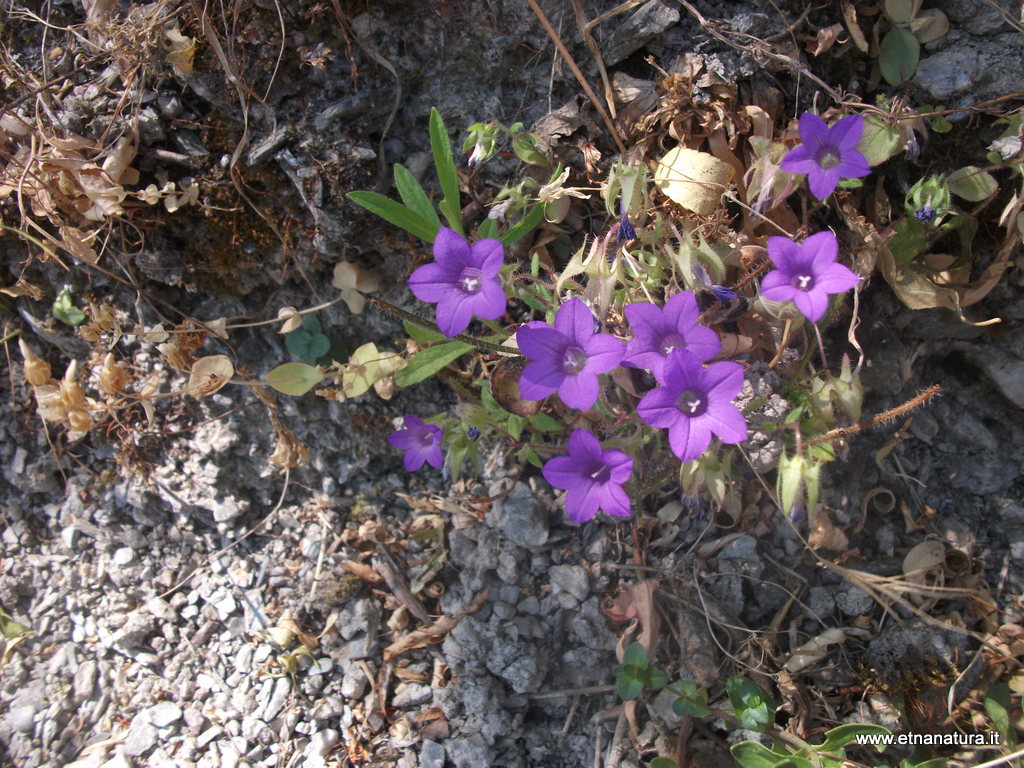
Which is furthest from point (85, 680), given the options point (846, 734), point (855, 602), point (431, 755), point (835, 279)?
point (835, 279)

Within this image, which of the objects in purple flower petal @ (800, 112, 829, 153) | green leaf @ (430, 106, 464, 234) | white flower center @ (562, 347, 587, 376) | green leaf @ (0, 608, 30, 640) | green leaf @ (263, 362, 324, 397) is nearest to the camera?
white flower center @ (562, 347, 587, 376)

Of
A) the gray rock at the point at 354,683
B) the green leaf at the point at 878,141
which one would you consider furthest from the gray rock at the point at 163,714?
the green leaf at the point at 878,141

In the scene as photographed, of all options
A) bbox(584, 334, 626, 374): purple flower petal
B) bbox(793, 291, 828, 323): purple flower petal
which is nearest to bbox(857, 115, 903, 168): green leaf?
bbox(793, 291, 828, 323): purple flower petal

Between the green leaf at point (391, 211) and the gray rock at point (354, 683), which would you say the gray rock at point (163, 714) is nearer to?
the gray rock at point (354, 683)

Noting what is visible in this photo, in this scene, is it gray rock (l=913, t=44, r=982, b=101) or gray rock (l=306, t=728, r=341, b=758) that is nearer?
gray rock (l=913, t=44, r=982, b=101)

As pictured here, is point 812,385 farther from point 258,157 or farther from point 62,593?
point 62,593

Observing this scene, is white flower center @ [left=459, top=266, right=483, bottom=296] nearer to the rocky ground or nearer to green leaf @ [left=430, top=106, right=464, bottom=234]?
green leaf @ [left=430, top=106, right=464, bottom=234]
